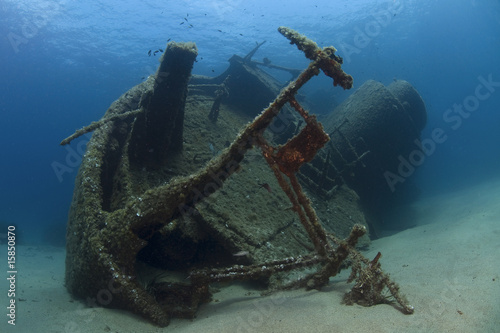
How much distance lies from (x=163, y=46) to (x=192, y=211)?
45.1 m

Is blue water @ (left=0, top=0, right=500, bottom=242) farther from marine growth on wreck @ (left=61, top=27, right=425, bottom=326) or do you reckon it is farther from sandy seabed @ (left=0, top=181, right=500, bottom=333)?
sandy seabed @ (left=0, top=181, right=500, bottom=333)

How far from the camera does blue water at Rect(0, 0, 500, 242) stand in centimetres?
3456

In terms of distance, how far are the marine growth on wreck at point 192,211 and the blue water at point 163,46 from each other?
41.6 feet

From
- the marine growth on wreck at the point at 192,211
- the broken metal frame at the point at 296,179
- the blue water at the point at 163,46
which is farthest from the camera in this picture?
the blue water at the point at 163,46

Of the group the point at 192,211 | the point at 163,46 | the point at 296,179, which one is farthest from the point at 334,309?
the point at 163,46

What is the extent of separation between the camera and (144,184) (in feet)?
16.2

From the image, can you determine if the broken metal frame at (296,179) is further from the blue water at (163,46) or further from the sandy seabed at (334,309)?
the blue water at (163,46)

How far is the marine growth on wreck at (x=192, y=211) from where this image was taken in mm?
3350

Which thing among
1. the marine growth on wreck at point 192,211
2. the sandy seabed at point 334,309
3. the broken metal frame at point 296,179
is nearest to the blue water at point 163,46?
the marine growth on wreck at point 192,211

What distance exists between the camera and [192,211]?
434 centimetres

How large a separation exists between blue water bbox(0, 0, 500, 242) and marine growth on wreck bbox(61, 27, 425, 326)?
1266 cm

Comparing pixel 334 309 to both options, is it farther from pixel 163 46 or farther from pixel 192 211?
pixel 163 46

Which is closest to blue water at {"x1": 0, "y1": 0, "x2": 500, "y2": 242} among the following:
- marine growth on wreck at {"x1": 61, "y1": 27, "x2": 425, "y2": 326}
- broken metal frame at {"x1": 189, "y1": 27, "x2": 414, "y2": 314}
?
marine growth on wreck at {"x1": 61, "y1": 27, "x2": 425, "y2": 326}

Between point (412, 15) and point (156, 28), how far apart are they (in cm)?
4882
